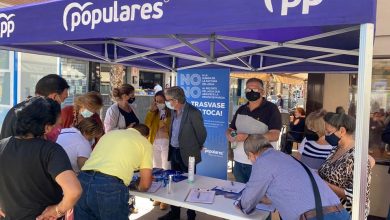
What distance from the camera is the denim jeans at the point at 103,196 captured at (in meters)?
2.21

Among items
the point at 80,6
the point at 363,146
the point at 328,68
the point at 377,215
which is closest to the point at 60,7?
the point at 80,6

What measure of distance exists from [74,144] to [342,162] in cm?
192

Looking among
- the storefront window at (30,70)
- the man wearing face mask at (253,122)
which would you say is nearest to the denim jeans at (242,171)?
the man wearing face mask at (253,122)

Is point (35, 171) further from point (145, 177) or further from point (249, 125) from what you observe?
point (249, 125)

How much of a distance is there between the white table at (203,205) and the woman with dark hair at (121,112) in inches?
52.5

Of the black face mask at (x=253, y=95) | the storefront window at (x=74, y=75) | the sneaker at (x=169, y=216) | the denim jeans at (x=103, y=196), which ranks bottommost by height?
the sneaker at (x=169, y=216)

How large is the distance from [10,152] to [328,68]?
3873mm

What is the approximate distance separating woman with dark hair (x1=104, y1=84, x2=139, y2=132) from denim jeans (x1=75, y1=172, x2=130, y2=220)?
174 centimetres

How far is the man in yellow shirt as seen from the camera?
2.22 m

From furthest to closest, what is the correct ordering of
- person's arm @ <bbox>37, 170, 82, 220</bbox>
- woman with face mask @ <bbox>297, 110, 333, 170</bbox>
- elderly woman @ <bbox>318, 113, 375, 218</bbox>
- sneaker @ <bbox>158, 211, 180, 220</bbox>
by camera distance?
sneaker @ <bbox>158, 211, 180, 220</bbox> → woman with face mask @ <bbox>297, 110, 333, 170</bbox> → elderly woman @ <bbox>318, 113, 375, 218</bbox> → person's arm @ <bbox>37, 170, 82, 220</bbox>

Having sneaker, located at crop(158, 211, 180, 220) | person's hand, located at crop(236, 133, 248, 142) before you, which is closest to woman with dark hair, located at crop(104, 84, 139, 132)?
sneaker, located at crop(158, 211, 180, 220)

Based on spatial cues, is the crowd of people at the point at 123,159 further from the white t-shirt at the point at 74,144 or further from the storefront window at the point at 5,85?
the storefront window at the point at 5,85

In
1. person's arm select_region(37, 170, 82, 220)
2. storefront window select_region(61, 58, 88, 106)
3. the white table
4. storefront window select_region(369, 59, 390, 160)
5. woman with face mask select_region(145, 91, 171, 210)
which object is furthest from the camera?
storefront window select_region(61, 58, 88, 106)

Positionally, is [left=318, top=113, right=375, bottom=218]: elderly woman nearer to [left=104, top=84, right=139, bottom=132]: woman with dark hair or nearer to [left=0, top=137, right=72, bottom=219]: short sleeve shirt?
[left=0, top=137, right=72, bottom=219]: short sleeve shirt
